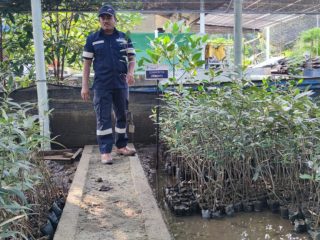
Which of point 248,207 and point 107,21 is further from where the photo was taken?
point 107,21

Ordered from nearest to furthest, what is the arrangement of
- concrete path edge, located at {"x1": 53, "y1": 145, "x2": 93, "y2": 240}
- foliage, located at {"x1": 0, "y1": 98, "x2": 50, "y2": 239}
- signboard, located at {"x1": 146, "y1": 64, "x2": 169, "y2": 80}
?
foliage, located at {"x1": 0, "y1": 98, "x2": 50, "y2": 239} < concrete path edge, located at {"x1": 53, "y1": 145, "x2": 93, "y2": 240} < signboard, located at {"x1": 146, "y1": 64, "x2": 169, "y2": 80}

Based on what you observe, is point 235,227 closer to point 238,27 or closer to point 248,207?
point 248,207

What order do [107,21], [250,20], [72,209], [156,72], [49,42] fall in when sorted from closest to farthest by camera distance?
[72,209] < [156,72] < [107,21] < [49,42] < [250,20]

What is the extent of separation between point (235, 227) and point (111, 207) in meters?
1.02

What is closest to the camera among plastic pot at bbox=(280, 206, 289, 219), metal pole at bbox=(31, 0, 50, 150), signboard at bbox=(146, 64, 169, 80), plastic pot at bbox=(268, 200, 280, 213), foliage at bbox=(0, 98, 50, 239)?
foliage at bbox=(0, 98, 50, 239)

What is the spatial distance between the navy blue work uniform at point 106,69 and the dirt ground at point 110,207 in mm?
458

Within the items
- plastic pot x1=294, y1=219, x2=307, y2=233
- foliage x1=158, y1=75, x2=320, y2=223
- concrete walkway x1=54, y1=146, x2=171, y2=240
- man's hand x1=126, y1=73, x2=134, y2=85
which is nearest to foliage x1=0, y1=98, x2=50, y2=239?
concrete walkway x1=54, y1=146, x2=171, y2=240

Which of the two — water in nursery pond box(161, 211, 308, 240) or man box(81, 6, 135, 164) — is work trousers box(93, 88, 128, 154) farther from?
water in nursery pond box(161, 211, 308, 240)

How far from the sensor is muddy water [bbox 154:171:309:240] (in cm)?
319

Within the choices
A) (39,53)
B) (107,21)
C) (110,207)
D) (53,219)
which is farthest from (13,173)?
(39,53)

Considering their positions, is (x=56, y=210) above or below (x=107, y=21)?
below

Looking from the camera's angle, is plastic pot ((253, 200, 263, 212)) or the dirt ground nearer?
the dirt ground

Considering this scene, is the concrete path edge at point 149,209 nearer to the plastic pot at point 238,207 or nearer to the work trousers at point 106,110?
the work trousers at point 106,110

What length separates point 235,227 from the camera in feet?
11.0
